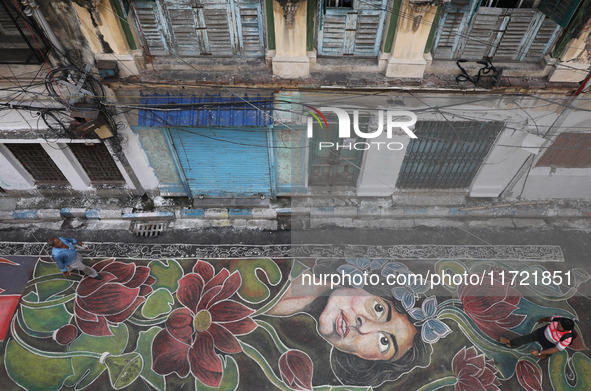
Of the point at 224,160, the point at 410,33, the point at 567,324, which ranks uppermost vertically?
the point at 410,33

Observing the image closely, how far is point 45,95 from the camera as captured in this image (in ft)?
24.7

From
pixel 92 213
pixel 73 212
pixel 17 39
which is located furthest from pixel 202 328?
pixel 17 39

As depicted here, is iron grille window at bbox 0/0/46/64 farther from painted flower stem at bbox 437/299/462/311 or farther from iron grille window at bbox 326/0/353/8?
painted flower stem at bbox 437/299/462/311

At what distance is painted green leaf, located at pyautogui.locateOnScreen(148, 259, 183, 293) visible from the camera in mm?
8703

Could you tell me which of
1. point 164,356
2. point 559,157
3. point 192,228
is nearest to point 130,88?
point 192,228

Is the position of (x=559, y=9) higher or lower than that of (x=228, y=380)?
higher

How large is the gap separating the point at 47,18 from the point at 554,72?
31.9ft

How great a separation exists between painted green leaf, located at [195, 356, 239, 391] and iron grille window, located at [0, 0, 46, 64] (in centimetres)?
698

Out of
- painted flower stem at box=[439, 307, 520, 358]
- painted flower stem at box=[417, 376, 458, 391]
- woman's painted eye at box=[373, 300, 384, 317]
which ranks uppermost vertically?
woman's painted eye at box=[373, 300, 384, 317]

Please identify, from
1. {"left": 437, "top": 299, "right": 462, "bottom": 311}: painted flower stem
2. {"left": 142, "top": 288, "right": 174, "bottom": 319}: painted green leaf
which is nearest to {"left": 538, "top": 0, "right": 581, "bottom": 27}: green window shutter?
{"left": 437, "top": 299, "right": 462, "bottom": 311}: painted flower stem

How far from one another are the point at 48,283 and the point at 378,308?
7.73m

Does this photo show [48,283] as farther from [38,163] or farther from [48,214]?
[38,163]

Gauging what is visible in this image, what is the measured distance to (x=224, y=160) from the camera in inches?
357

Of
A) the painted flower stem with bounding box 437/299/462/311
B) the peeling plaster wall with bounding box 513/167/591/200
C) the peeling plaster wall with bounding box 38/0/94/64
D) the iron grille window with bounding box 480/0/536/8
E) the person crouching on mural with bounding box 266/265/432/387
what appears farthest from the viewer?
the peeling plaster wall with bounding box 513/167/591/200
